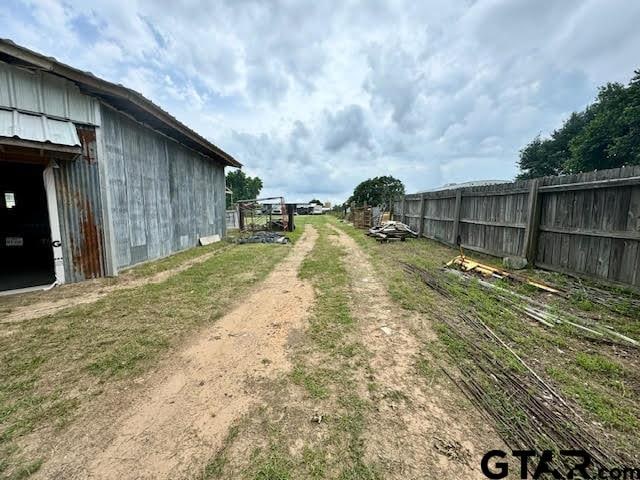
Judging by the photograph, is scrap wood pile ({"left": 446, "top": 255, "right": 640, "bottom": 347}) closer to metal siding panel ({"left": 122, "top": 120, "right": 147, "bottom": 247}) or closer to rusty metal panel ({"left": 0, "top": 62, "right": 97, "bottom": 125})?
metal siding panel ({"left": 122, "top": 120, "right": 147, "bottom": 247})

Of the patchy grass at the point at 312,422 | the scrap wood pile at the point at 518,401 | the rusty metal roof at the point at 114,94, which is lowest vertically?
the patchy grass at the point at 312,422

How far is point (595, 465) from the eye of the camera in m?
Answer: 1.63

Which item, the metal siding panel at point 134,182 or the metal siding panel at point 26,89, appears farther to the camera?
the metal siding panel at point 134,182

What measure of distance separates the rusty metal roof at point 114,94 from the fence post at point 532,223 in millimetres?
9458

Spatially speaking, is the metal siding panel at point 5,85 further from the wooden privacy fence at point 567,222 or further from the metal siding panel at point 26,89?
the wooden privacy fence at point 567,222

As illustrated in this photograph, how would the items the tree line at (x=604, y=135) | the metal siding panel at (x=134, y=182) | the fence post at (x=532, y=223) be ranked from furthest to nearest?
1. the tree line at (x=604, y=135)
2. the metal siding panel at (x=134, y=182)
3. the fence post at (x=532, y=223)

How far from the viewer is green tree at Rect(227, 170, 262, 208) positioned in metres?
58.2

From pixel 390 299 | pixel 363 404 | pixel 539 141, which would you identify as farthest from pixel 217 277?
pixel 539 141

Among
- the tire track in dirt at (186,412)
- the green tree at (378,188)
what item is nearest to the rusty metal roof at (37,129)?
the tire track in dirt at (186,412)

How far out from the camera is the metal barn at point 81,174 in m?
4.73

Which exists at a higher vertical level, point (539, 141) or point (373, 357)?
point (539, 141)

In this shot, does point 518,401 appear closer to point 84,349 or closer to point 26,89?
point 84,349

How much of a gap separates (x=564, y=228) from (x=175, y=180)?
1106 cm

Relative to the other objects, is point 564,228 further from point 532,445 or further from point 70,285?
point 70,285
